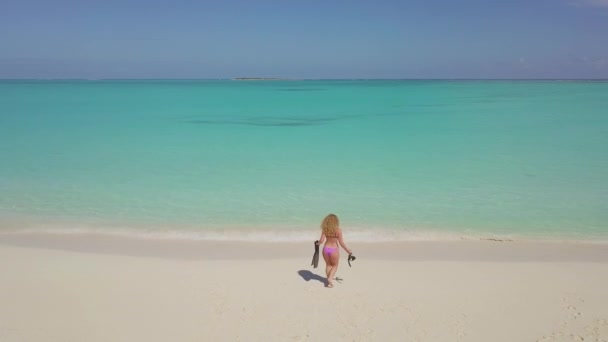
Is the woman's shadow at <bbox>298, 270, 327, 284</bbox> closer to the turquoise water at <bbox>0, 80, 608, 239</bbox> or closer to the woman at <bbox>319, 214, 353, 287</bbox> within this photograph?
the woman at <bbox>319, 214, 353, 287</bbox>

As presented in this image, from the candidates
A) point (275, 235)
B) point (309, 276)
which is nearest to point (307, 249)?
point (275, 235)

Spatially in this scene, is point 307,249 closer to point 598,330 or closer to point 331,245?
point 331,245

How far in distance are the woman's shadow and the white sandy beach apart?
4 cm

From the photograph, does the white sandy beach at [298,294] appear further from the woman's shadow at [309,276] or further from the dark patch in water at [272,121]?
the dark patch in water at [272,121]

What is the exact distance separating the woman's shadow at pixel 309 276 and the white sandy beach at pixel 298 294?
0.13 feet

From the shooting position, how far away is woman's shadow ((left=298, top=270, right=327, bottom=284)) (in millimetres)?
6664

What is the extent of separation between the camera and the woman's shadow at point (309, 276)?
6664mm

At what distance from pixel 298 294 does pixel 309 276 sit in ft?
2.00

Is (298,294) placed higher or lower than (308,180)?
lower

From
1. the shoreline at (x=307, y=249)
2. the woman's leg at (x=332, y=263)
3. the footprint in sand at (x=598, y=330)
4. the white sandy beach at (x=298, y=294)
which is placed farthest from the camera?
the shoreline at (x=307, y=249)

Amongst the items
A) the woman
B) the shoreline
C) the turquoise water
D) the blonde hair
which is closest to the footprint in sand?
the shoreline

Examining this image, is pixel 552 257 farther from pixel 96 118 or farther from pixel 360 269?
pixel 96 118

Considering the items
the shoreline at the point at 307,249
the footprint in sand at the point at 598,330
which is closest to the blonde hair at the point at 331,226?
the shoreline at the point at 307,249

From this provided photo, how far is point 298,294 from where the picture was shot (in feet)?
20.4
